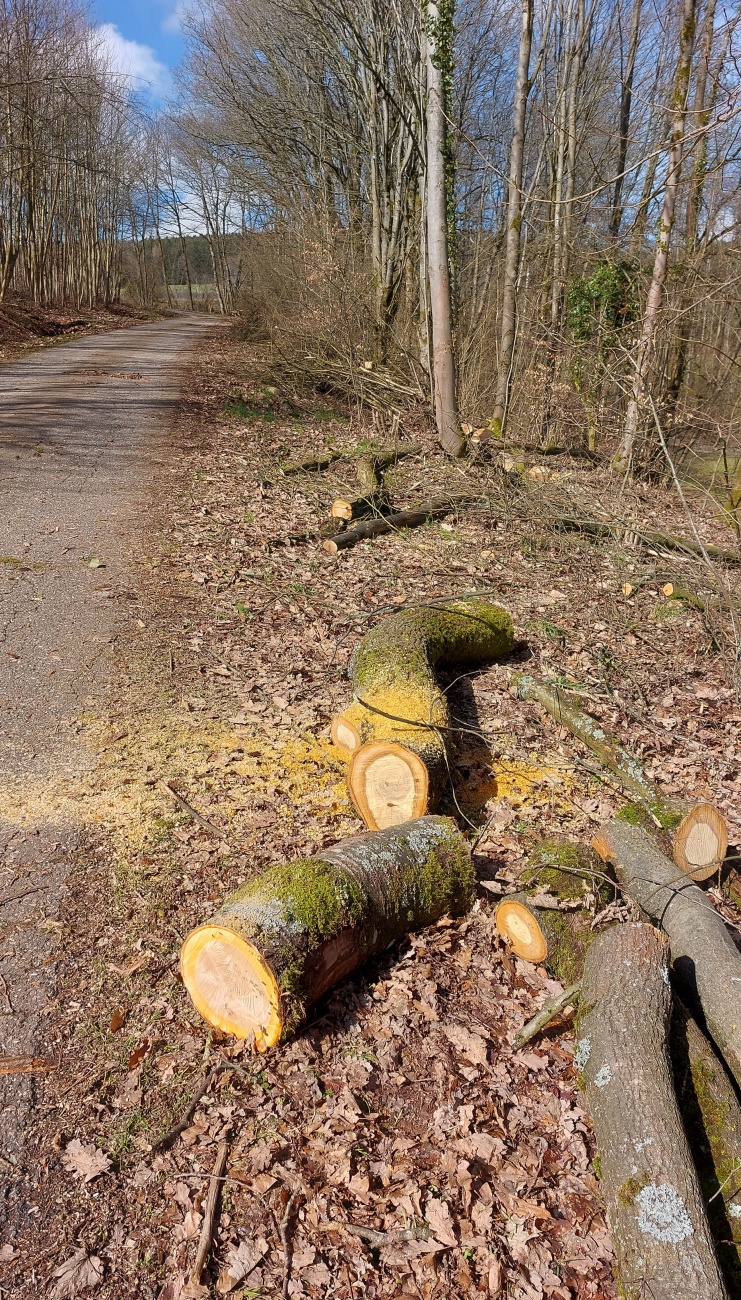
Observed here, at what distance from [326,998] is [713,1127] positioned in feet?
4.88

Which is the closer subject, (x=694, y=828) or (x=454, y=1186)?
(x=454, y=1186)

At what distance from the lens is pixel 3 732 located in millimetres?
4656

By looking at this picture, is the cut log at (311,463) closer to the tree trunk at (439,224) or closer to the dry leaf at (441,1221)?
the tree trunk at (439,224)

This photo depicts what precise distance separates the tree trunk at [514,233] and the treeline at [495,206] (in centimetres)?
4

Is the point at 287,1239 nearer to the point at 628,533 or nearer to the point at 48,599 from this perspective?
the point at 48,599

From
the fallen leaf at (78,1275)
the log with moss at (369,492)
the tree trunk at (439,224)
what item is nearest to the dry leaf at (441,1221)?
the fallen leaf at (78,1275)

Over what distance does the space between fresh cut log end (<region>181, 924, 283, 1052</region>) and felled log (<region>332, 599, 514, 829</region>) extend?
135 cm

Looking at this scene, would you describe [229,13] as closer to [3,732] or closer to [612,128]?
[612,128]

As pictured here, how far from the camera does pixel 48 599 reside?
21.2ft

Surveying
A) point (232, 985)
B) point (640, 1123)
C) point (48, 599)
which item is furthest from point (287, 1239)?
point (48, 599)

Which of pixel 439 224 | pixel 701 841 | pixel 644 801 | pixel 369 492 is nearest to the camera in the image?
pixel 701 841

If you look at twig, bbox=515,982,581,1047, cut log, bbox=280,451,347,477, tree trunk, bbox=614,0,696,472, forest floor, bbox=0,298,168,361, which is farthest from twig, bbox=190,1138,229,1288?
forest floor, bbox=0,298,168,361

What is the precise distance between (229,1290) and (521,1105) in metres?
1.18

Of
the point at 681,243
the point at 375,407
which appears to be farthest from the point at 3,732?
the point at 681,243
